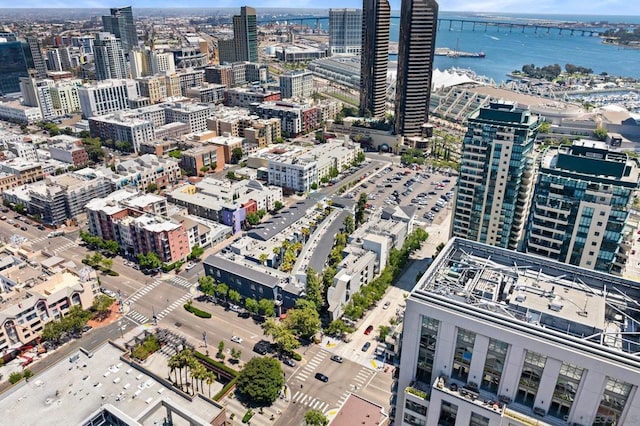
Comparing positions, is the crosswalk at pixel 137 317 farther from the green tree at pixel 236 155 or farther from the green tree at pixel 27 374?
the green tree at pixel 236 155

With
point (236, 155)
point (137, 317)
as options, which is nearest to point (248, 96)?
point (236, 155)

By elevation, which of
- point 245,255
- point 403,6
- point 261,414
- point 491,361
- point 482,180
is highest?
point 403,6

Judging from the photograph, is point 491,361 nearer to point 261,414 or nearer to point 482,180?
point 261,414

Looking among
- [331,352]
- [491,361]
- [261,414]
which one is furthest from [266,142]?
[491,361]

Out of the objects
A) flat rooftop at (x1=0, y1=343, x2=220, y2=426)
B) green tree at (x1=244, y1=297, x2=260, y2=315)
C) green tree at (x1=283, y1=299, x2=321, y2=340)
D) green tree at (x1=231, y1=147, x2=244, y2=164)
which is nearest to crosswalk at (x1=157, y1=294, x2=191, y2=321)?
green tree at (x1=244, y1=297, x2=260, y2=315)

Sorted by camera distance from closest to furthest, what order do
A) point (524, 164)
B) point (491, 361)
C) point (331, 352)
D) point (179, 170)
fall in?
point (491, 361)
point (331, 352)
point (524, 164)
point (179, 170)

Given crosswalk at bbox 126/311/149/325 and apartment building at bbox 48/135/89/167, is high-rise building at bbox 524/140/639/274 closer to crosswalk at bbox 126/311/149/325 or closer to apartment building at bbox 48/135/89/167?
crosswalk at bbox 126/311/149/325

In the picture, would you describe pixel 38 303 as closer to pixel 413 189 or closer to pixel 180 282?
pixel 180 282
